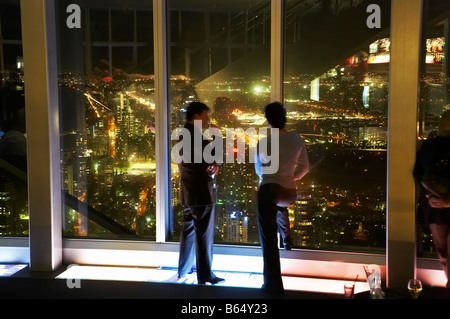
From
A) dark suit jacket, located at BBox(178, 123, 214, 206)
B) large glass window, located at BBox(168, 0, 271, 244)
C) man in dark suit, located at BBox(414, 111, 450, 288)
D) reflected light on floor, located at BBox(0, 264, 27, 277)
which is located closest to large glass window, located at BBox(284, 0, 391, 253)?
large glass window, located at BBox(168, 0, 271, 244)

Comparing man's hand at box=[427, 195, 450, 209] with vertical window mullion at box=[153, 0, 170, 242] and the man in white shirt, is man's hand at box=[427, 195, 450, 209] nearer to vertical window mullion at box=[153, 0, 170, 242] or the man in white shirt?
the man in white shirt

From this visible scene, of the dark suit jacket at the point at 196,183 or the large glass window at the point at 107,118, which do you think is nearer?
the dark suit jacket at the point at 196,183

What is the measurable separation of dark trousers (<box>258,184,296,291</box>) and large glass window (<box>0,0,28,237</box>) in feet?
9.43

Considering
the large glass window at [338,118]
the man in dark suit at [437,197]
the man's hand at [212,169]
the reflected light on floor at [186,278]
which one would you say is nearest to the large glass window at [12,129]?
the reflected light on floor at [186,278]

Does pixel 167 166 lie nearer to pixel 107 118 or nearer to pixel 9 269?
pixel 107 118

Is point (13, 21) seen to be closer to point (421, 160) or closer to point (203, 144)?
point (203, 144)

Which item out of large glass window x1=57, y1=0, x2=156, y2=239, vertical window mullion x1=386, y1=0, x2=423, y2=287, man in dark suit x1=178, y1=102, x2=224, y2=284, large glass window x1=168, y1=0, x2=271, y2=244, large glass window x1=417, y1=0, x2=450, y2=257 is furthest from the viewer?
large glass window x1=57, y1=0, x2=156, y2=239

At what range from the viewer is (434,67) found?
4.12m

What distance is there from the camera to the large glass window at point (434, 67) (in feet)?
13.5

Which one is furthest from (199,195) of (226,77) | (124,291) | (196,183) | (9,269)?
(9,269)

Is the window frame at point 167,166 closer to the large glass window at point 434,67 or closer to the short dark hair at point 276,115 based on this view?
the large glass window at point 434,67

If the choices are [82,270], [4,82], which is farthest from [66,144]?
[82,270]

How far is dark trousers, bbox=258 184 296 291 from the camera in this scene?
12.2ft

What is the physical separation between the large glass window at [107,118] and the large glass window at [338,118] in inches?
60.6
